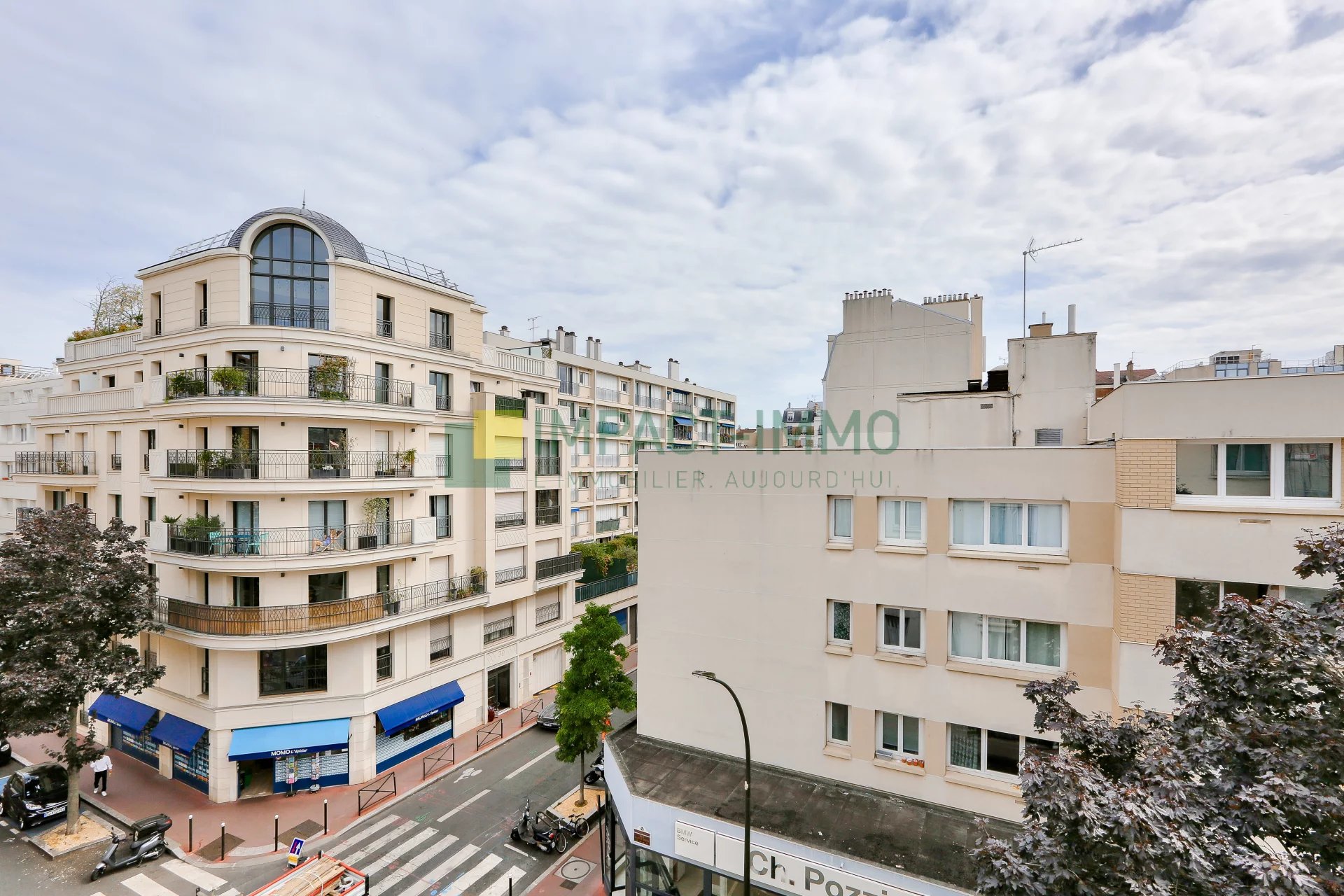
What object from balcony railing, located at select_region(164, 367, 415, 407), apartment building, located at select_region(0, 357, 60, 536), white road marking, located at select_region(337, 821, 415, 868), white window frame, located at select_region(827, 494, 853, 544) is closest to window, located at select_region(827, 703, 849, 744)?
white window frame, located at select_region(827, 494, 853, 544)

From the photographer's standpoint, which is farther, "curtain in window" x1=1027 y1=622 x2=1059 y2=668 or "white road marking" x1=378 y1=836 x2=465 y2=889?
"white road marking" x1=378 y1=836 x2=465 y2=889

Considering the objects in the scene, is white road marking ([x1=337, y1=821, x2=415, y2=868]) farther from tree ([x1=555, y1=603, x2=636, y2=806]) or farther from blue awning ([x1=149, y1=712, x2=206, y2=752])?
blue awning ([x1=149, y1=712, x2=206, y2=752])

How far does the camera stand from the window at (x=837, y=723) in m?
13.6

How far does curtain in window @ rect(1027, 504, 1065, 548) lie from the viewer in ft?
39.2

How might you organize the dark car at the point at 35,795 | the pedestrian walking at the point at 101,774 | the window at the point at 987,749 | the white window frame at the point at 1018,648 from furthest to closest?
the pedestrian walking at the point at 101,774 < the dark car at the point at 35,795 < the window at the point at 987,749 < the white window frame at the point at 1018,648

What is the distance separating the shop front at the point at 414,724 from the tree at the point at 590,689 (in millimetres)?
6649

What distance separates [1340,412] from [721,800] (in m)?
13.1

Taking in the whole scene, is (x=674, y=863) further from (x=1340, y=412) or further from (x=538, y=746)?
(x=1340, y=412)

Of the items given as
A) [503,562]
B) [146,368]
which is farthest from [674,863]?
[146,368]

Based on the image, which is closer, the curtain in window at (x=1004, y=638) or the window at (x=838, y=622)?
the curtain in window at (x=1004, y=638)

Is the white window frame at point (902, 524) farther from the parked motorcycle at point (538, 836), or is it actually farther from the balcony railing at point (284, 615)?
the balcony railing at point (284, 615)

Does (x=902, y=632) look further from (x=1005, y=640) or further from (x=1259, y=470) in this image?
(x=1259, y=470)

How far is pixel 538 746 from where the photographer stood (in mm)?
24391

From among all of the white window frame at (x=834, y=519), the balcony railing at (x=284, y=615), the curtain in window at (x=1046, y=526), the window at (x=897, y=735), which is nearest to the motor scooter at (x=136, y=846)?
the balcony railing at (x=284, y=615)
